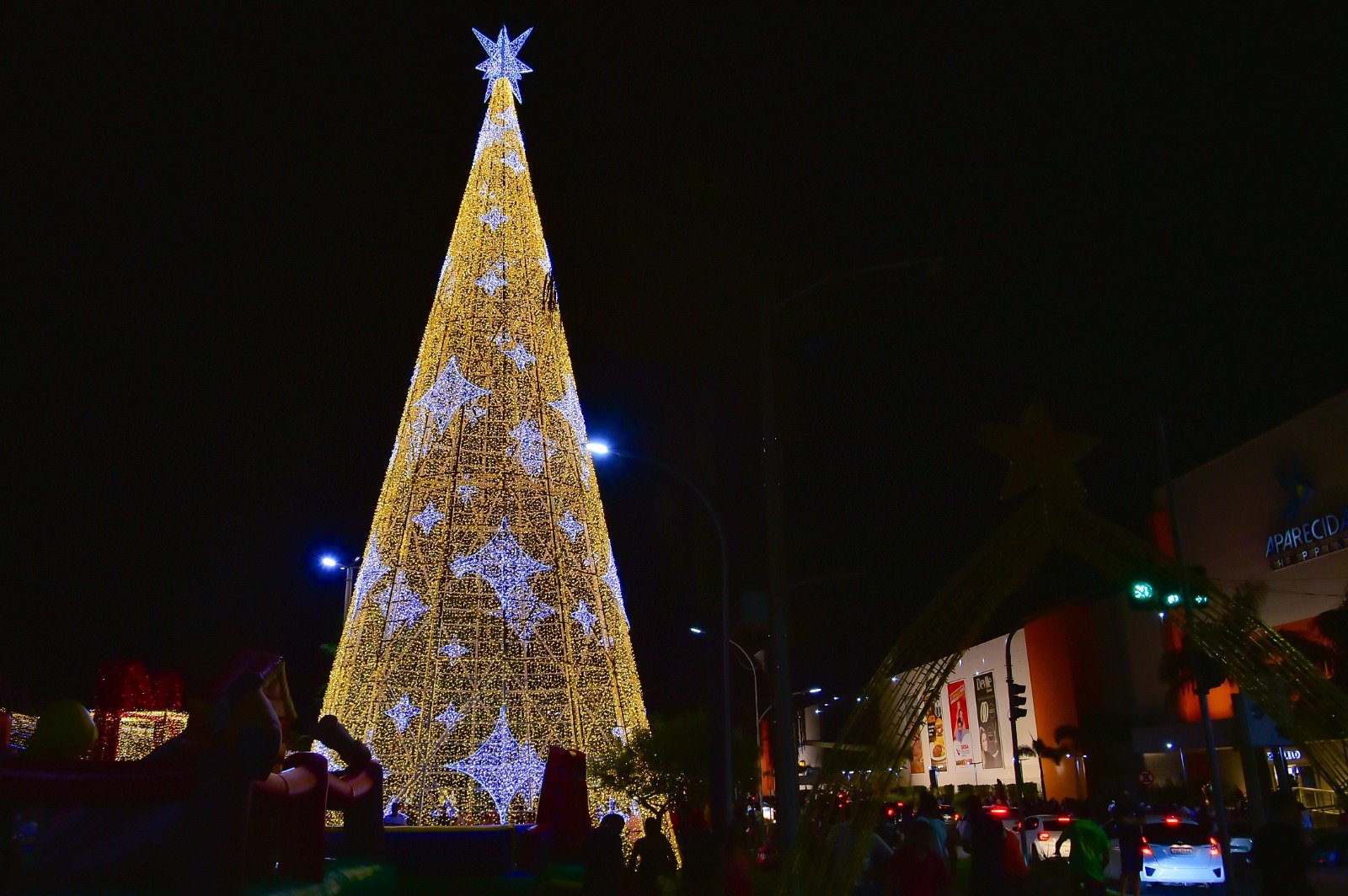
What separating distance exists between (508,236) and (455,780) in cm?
886

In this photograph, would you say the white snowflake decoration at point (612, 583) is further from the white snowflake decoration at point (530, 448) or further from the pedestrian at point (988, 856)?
the pedestrian at point (988, 856)

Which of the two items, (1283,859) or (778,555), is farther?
(778,555)

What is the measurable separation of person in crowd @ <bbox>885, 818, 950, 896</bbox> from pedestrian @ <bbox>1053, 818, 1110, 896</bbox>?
10.3 ft

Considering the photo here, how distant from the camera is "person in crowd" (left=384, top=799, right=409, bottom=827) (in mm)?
16797

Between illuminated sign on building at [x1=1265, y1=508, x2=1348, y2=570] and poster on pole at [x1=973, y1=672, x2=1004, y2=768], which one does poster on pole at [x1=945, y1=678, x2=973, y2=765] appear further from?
illuminated sign on building at [x1=1265, y1=508, x2=1348, y2=570]

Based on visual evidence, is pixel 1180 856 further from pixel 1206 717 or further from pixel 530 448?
pixel 530 448

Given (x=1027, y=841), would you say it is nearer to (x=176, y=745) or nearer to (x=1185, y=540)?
(x=176, y=745)

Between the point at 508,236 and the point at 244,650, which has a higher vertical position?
the point at 508,236

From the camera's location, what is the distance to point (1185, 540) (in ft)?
167

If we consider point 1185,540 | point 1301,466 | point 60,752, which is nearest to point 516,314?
point 60,752

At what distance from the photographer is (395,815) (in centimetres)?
1684

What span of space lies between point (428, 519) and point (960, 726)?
6825 centimetres

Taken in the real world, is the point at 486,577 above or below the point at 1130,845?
above

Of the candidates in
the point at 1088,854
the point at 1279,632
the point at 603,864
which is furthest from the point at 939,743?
the point at 603,864
